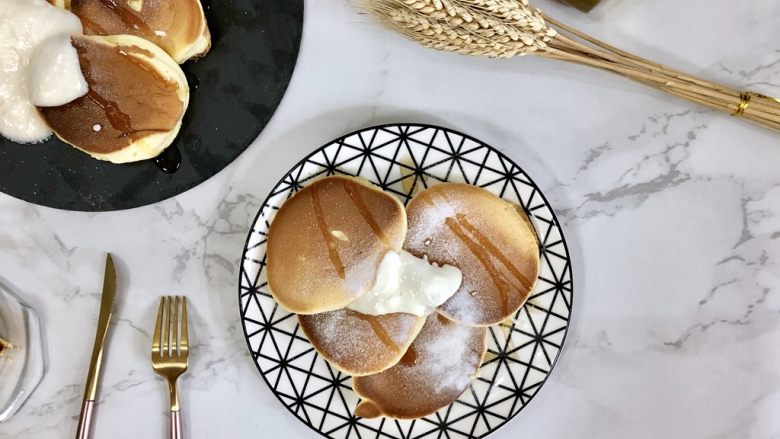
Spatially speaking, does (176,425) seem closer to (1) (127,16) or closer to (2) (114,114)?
(2) (114,114)

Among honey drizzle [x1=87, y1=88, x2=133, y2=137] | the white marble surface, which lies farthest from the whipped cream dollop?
honey drizzle [x1=87, y1=88, x2=133, y2=137]

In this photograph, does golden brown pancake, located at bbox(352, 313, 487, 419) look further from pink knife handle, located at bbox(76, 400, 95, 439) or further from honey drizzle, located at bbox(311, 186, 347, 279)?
pink knife handle, located at bbox(76, 400, 95, 439)

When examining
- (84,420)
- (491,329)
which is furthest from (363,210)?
(84,420)

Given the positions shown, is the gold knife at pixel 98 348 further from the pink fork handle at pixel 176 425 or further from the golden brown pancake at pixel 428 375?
the golden brown pancake at pixel 428 375

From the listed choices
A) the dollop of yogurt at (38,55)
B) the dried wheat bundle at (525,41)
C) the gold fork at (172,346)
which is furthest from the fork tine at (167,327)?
the dried wheat bundle at (525,41)

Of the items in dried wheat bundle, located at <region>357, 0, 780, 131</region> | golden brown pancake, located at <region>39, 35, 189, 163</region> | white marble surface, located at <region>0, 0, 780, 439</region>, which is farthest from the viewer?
white marble surface, located at <region>0, 0, 780, 439</region>

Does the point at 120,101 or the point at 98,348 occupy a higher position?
the point at 120,101
